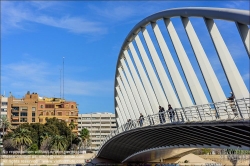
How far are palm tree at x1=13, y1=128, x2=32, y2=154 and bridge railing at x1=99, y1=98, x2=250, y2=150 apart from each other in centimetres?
5420

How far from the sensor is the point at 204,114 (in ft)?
78.1

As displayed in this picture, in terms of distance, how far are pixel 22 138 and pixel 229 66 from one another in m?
77.2

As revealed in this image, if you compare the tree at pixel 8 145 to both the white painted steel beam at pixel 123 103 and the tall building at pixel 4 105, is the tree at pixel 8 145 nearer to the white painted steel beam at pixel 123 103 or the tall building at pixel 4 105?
the tall building at pixel 4 105

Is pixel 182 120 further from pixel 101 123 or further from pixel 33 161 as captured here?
pixel 101 123

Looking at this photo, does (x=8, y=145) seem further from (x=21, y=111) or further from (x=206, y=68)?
(x=206, y=68)

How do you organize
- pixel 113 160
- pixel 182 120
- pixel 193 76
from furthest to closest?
pixel 113 160, pixel 193 76, pixel 182 120

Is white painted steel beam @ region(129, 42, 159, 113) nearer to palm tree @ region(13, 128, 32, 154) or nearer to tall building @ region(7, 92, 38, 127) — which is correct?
palm tree @ region(13, 128, 32, 154)

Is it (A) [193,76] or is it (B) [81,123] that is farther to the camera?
(B) [81,123]

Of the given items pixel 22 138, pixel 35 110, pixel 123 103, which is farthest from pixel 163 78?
pixel 35 110

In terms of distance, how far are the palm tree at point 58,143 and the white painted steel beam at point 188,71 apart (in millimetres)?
64890

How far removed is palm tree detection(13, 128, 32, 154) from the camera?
299 ft

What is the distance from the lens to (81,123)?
160875 millimetres

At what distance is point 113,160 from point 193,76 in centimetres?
4547

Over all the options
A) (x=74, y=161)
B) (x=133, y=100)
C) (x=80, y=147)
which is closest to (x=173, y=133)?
(x=133, y=100)
